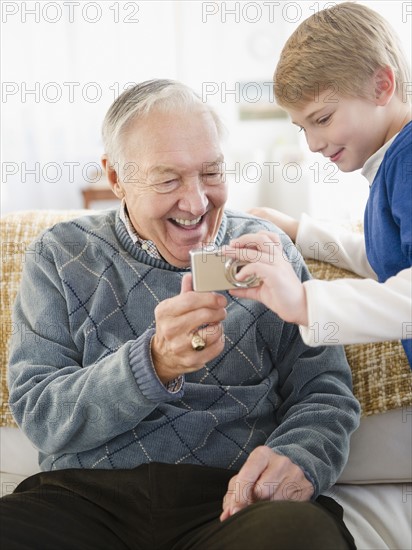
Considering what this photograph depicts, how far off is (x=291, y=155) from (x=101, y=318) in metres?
3.53

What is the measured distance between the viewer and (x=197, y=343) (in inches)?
46.9

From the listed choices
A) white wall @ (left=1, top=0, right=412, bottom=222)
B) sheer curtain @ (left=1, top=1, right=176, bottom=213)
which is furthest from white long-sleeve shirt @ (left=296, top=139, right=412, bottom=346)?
sheer curtain @ (left=1, top=1, right=176, bottom=213)

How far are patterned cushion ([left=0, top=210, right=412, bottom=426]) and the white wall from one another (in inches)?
101

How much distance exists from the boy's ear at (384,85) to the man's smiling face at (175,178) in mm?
313

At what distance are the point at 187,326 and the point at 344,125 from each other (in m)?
0.49

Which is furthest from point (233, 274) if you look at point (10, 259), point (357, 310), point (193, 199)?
point (10, 259)

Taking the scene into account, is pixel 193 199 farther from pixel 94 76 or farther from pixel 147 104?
pixel 94 76

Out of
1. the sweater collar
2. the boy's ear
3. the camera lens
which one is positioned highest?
the boy's ear

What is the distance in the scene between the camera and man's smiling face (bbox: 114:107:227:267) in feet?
4.65

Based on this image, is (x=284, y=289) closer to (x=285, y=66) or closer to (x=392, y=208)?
(x=392, y=208)

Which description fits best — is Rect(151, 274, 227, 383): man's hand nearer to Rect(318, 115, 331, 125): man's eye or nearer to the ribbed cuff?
the ribbed cuff

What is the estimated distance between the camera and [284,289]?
3.68 ft

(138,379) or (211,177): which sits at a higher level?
(211,177)

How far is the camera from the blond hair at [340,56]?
1.36 m
